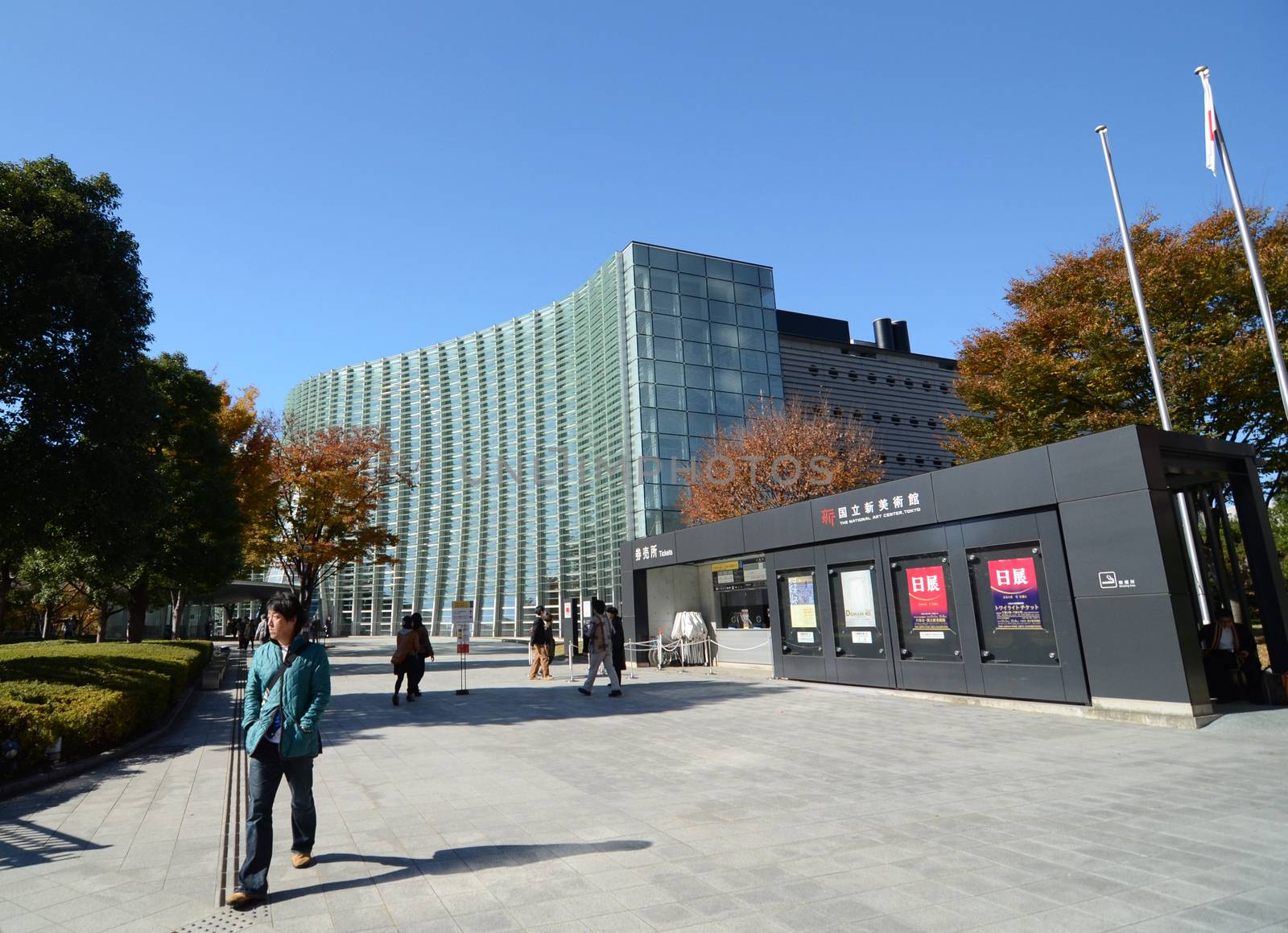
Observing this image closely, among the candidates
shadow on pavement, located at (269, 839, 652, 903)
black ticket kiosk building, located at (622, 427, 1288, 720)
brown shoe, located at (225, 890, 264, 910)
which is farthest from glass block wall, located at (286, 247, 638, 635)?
brown shoe, located at (225, 890, 264, 910)

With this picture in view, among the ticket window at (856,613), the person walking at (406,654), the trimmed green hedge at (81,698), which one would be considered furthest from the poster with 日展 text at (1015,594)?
the trimmed green hedge at (81,698)

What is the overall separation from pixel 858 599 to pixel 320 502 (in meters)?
23.2

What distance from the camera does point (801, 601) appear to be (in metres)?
16.0

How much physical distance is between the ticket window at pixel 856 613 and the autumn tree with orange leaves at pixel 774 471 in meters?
14.5

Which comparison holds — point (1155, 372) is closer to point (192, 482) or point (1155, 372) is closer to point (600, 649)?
point (600, 649)

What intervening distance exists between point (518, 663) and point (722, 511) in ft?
33.9

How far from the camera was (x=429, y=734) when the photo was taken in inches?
415

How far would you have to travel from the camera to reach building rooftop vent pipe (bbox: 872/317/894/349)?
5538cm

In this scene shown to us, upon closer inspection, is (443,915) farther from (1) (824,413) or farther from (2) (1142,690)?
(1) (824,413)

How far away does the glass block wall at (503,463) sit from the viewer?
38.3 metres

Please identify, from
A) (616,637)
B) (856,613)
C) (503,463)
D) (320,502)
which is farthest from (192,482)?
(503,463)

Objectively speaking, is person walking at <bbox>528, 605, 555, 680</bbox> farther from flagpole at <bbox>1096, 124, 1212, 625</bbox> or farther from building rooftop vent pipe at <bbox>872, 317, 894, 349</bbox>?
building rooftop vent pipe at <bbox>872, 317, 894, 349</bbox>

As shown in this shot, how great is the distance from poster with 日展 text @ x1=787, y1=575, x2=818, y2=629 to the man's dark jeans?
12270 mm

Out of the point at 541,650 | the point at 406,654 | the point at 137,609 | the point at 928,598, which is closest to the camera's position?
the point at 928,598
